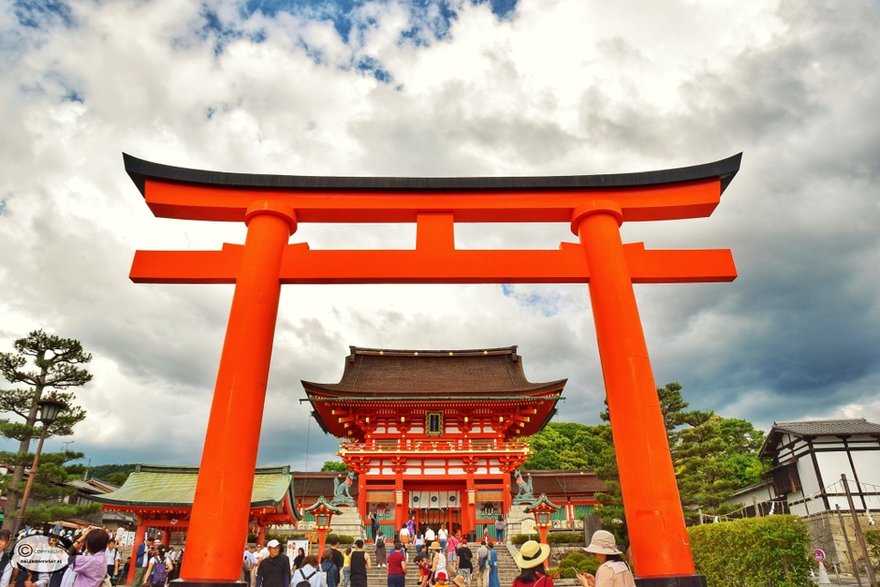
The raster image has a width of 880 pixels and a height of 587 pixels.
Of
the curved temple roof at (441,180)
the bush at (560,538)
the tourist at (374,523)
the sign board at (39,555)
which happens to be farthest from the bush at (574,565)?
the sign board at (39,555)

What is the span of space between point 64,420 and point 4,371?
88.7 inches

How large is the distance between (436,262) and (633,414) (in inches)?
138

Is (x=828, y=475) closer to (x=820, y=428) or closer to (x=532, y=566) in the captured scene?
(x=820, y=428)

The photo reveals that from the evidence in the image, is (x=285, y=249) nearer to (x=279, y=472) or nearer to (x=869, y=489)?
(x=279, y=472)

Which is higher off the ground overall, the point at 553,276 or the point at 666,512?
the point at 553,276

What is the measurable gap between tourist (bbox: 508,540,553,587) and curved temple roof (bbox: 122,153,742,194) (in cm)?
567

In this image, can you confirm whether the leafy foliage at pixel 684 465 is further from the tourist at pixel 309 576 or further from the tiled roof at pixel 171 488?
the tiled roof at pixel 171 488

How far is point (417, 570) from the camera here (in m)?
15.9

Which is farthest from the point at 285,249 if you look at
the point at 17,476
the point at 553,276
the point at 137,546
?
the point at 137,546

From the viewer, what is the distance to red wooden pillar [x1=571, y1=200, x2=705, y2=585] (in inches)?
239

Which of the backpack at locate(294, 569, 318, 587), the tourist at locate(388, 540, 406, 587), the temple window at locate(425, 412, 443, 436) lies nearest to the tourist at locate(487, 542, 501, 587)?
the tourist at locate(388, 540, 406, 587)

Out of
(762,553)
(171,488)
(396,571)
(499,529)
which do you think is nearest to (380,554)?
(499,529)

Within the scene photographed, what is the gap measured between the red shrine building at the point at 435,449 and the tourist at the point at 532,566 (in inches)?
673

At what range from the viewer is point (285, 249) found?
803 centimetres
